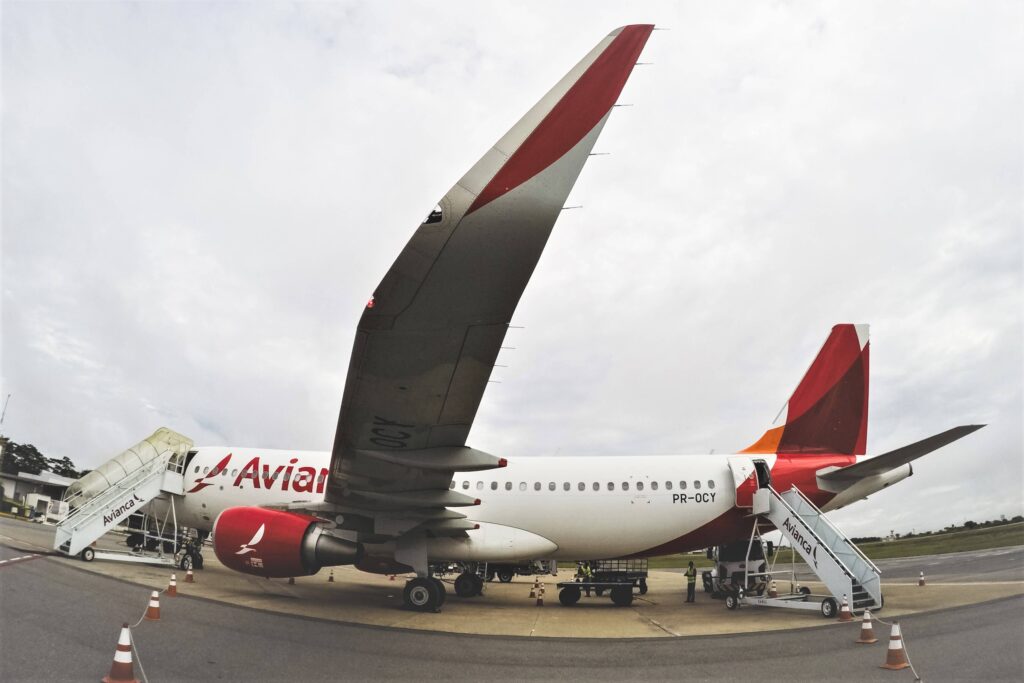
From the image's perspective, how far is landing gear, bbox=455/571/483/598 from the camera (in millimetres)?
15320

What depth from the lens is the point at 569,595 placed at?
49.2ft

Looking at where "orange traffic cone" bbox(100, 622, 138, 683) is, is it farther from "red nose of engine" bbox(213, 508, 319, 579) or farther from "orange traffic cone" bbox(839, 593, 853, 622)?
"orange traffic cone" bbox(839, 593, 853, 622)

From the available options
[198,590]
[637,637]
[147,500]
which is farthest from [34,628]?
→ [147,500]

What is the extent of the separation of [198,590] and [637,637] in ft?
29.2

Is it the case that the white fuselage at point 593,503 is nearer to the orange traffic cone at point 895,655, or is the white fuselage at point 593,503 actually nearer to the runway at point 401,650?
the runway at point 401,650

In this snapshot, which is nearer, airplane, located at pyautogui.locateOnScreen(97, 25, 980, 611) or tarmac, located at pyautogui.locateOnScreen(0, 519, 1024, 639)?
airplane, located at pyautogui.locateOnScreen(97, 25, 980, 611)

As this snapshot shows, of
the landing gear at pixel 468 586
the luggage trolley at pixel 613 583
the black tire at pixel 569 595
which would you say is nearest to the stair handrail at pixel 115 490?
the landing gear at pixel 468 586

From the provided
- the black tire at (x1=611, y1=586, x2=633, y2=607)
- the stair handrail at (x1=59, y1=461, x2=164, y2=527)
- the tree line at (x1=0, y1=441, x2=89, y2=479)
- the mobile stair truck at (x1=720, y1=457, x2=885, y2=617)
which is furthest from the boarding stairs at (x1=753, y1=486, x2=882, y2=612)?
the tree line at (x1=0, y1=441, x2=89, y2=479)

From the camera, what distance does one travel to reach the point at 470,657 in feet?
24.8

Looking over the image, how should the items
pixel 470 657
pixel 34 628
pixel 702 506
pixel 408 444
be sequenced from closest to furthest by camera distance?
pixel 34 628, pixel 470 657, pixel 408 444, pixel 702 506

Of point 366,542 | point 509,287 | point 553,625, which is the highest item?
point 509,287

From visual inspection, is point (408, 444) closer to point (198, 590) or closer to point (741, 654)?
point (741, 654)

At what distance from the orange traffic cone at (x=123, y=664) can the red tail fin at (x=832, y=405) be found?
13857mm

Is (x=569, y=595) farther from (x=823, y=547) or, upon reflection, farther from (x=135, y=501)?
(x=135, y=501)
